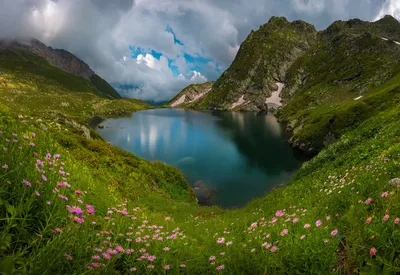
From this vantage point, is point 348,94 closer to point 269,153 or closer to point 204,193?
point 269,153

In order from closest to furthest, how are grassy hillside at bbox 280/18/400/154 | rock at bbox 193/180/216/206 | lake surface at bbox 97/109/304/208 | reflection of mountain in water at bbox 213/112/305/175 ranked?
1. rock at bbox 193/180/216/206
2. lake surface at bbox 97/109/304/208
3. grassy hillside at bbox 280/18/400/154
4. reflection of mountain in water at bbox 213/112/305/175

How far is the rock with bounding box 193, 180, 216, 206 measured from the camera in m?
30.9

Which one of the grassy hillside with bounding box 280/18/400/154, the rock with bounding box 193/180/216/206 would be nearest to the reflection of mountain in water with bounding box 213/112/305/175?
the grassy hillside with bounding box 280/18/400/154

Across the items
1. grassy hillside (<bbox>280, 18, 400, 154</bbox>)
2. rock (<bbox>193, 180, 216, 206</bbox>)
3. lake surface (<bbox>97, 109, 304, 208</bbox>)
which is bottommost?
rock (<bbox>193, 180, 216, 206</bbox>)

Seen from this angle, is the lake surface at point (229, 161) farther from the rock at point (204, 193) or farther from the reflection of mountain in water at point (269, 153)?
the rock at point (204, 193)

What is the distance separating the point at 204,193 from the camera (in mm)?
33438

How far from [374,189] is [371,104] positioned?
1865 inches

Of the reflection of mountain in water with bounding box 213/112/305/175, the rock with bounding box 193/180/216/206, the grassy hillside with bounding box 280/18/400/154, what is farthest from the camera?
the reflection of mountain in water with bounding box 213/112/305/175

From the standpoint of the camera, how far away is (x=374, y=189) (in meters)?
5.73

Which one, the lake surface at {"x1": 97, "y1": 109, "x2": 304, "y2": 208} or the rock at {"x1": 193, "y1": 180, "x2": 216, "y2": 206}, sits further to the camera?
the lake surface at {"x1": 97, "y1": 109, "x2": 304, "y2": 208}

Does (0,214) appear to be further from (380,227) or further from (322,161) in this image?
(322,161)

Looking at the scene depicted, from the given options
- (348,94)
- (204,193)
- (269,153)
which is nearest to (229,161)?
(269,153)

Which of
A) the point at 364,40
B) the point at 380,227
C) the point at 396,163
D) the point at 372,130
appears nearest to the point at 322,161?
the point at 372,130

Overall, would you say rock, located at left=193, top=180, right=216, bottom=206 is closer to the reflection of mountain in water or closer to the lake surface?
the lake surface
